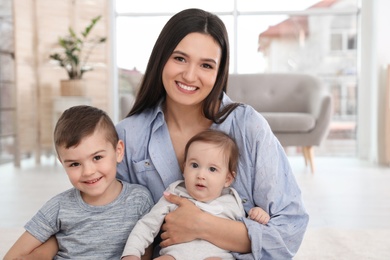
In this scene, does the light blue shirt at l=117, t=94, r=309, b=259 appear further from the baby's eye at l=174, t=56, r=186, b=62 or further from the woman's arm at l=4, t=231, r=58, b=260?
the woman's arm at l=4, t=231, r=58, b=260

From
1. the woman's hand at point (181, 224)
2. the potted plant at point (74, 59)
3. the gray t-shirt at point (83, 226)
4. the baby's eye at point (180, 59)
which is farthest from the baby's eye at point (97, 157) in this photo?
the potted plant at point (74, 59)

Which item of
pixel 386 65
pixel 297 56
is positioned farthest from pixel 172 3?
pixel 386 65

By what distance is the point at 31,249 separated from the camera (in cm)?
156

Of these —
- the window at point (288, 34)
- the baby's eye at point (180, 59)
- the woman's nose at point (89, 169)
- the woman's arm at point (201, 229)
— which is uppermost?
the window at point (288, 34)

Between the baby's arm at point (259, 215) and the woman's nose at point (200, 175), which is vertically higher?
the woman's nose at point (200, 175)

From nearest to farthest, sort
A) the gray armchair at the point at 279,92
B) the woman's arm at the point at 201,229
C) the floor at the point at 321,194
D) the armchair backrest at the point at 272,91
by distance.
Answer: the woman's arm at the point at 201,229 < the floor at the point at 321,194 < the gray armchair at the point at 279,92 < the armchair backrest at the point at 272,91

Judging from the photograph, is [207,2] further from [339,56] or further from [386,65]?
[386,65]

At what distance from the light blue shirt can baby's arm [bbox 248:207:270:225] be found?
0.02m

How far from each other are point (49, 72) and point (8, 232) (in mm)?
3450

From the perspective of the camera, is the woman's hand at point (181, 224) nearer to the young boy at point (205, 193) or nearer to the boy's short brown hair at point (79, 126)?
the young boy at point (205, 193)

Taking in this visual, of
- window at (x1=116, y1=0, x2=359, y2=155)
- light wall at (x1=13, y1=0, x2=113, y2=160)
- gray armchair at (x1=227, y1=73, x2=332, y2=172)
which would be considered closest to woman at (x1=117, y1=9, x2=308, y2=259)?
gray armchair at (x1=227, y1=73, x2=332, y2=172)

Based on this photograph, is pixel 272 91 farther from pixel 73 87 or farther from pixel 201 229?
pixel 201 229

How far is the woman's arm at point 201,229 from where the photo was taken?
1516mm

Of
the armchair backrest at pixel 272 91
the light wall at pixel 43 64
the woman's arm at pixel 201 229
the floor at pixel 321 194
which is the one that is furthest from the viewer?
the light wall at pixel 43 64
